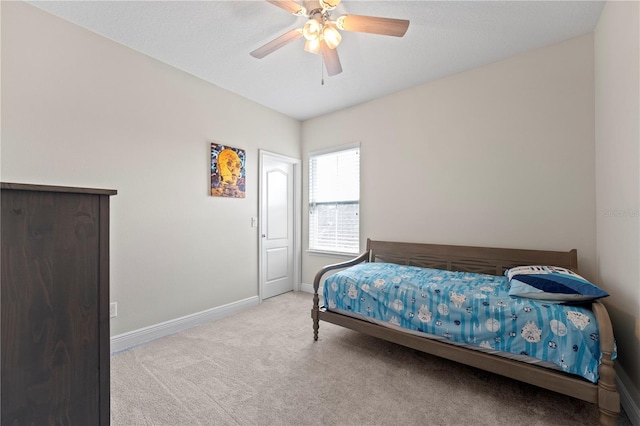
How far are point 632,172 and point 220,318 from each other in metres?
3.64

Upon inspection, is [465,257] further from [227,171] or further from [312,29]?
[227,171]

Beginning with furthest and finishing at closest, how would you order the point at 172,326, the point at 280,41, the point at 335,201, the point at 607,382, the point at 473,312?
the point at 335,201
the point at 172,326
the point at 280,41
the point at 473,312
the point at 607,382

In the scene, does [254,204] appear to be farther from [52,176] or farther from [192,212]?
[52,176]

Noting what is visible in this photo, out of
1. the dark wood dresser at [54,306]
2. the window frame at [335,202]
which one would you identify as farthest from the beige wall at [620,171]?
the dark wood dresser at [54,306]

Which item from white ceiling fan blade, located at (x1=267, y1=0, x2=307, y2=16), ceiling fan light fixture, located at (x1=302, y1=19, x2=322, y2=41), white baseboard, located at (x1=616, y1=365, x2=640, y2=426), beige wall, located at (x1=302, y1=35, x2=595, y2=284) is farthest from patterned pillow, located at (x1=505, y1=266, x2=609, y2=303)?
white ceiling fan blade, located at (x1=267, y1=0, x2=307, y2=16)

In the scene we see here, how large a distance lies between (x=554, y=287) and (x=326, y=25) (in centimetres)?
231

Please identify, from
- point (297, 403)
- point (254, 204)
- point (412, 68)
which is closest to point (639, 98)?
point (412, 68)

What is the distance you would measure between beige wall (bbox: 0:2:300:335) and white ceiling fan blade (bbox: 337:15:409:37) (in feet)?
6.25

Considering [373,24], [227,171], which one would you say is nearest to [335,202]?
[227,171]

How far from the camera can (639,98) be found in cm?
148

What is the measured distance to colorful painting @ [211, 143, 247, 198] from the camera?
3.10 m

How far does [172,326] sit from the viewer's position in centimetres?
271

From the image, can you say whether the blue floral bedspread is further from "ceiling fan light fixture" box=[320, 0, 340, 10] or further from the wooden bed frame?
"ceiling fan light fixture" box=[320, 0, 340, 10]

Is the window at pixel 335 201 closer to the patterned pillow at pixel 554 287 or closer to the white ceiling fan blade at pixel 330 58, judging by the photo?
the white ceiling fan blade at pixel 330 58
